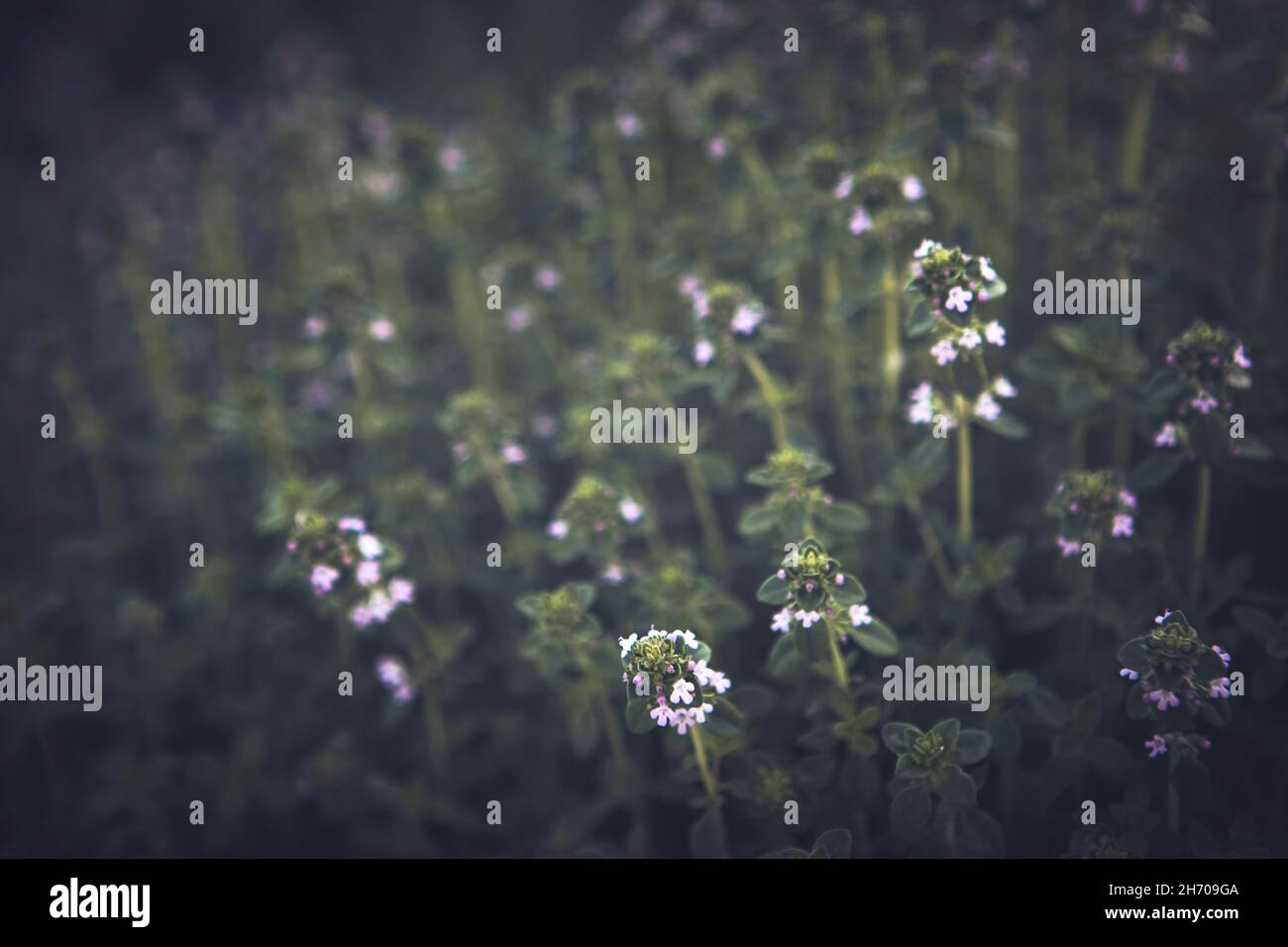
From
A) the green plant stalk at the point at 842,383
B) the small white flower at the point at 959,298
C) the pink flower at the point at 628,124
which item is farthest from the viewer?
the pink flower at the point at 628,124

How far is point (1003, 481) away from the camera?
4.95m

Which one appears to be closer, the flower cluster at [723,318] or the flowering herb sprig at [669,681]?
the flowering herb sprig at [669,681]

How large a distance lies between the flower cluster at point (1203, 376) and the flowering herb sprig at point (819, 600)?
128 cm

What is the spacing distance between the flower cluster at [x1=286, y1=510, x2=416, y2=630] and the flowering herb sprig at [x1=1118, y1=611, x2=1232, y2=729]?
267cm

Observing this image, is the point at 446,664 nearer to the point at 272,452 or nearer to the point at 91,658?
the point at 272,452

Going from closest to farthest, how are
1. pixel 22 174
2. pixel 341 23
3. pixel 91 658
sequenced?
pixel 91 658, pixel 22 174, pixel 341 23

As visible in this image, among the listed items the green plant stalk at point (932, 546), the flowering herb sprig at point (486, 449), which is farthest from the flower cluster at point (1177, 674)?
the flowering herb sprig at point (486, 449)

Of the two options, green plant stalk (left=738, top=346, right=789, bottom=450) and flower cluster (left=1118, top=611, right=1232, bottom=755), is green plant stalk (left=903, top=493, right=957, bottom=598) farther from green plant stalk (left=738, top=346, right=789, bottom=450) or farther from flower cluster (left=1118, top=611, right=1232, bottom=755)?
flower cluster (left=1118, top=611, right=1232, bottom=755)

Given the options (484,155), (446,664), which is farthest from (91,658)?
(484,155)

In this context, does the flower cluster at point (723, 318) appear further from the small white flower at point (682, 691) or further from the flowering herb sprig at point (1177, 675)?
the flowering herb sprig at point (1177, 675)

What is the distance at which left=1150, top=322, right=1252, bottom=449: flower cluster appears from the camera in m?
3.35

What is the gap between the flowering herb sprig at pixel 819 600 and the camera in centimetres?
324

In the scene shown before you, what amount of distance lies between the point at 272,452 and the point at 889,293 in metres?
3.12

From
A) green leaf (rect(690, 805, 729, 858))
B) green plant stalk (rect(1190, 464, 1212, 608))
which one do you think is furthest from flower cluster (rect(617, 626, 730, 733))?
green plant stalk (rect(1190, 464, 1212, 608))
